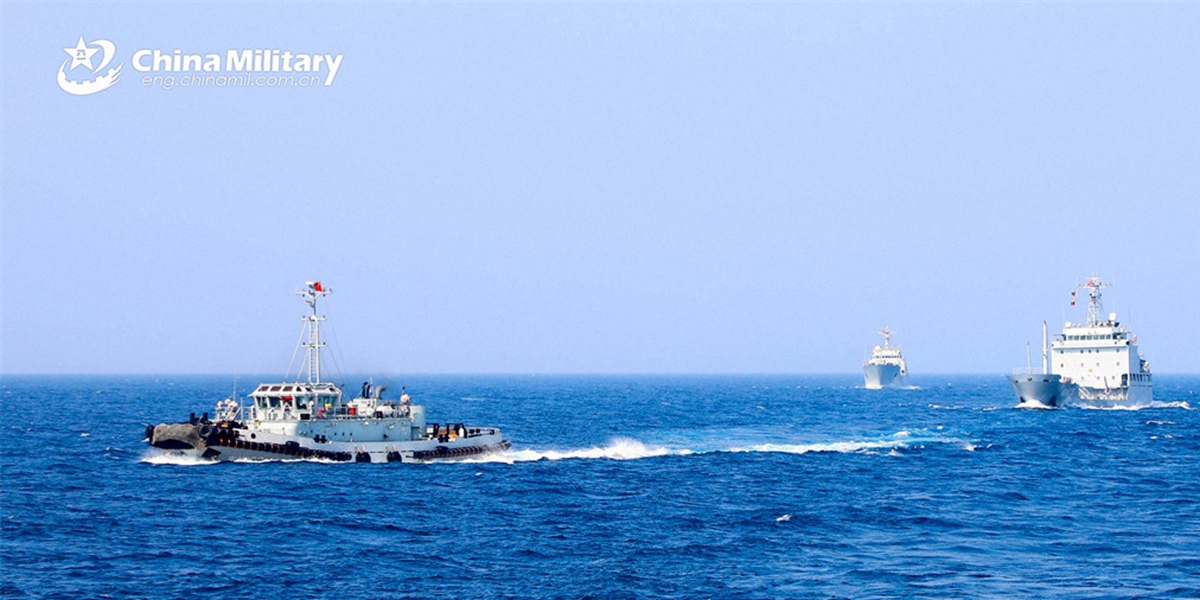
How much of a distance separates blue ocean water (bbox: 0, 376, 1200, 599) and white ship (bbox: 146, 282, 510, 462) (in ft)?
4.33

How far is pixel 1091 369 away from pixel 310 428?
11678cm

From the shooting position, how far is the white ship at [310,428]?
237ft

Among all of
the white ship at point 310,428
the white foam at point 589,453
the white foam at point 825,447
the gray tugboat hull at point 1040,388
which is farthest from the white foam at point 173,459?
the gray tugboat hull at point 1040,388

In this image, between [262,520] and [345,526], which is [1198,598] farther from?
[262,520]

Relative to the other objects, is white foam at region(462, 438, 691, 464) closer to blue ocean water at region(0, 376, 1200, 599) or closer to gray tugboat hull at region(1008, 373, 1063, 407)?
blue ocean water at region(0, 376, 1200, 599)

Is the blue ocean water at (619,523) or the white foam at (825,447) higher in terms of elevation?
the white foam at (825,447)

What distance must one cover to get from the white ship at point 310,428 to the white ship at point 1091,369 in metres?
101

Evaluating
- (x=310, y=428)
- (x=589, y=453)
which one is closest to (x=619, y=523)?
(x=310, y=428)

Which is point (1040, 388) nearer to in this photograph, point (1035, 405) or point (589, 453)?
point (1035, 405)

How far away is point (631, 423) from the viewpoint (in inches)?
5098

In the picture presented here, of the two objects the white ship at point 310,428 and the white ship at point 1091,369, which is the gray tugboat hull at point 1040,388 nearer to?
the white ship at point 1091,369

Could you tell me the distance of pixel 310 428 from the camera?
73062 mm

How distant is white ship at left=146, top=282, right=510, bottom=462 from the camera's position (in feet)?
237

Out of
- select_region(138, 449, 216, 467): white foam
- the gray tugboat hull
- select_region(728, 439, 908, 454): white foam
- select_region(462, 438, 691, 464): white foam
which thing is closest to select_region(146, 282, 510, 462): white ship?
select_region(138, 449, 216, 467): white foam
